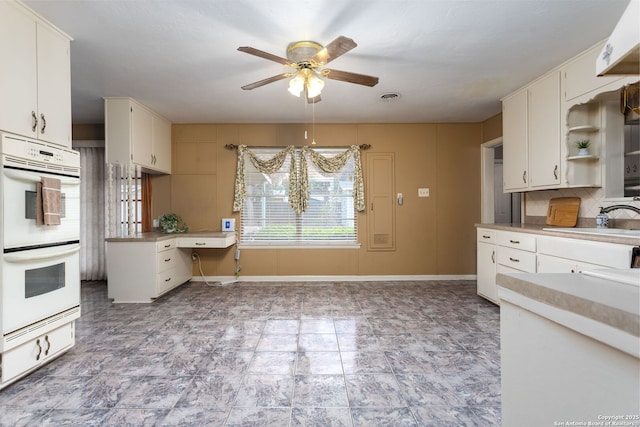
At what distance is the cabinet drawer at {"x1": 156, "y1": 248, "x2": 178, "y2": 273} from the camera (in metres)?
3.85

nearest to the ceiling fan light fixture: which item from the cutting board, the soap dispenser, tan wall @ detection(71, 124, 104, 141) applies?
the soap dispenser

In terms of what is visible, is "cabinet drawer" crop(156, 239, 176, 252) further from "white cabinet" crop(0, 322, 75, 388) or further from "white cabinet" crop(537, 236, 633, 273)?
"white cabinet" crop(537, 236, 633, 273)

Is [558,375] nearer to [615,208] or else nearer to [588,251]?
[588,251]

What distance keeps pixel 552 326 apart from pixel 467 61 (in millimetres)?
2898

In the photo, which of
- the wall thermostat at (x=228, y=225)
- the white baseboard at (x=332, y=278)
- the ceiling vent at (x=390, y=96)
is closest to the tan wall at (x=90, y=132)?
the wall thermostat at (x=228, y=225)

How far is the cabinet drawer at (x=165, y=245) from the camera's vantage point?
12.6ft

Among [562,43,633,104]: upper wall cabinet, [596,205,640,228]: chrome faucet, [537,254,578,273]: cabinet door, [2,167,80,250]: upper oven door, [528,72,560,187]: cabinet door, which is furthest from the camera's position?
[528,72,560,187]: cabinet door

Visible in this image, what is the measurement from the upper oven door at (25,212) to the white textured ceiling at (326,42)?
3.82ft

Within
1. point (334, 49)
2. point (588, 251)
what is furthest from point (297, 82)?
point (588, 251)

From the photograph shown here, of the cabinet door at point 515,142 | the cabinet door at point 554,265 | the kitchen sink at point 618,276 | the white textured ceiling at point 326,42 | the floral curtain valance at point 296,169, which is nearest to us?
the kitchen sink at point 618,276

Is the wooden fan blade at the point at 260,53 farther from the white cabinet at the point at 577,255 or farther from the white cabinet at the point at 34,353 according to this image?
the white cabinet at the point at 577,255

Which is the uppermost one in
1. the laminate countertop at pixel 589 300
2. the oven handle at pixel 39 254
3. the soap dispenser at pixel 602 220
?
the soap dispenser at pixel 602 220

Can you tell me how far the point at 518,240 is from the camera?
3123mm

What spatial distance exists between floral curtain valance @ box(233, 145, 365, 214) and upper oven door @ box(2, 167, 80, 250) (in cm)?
257
